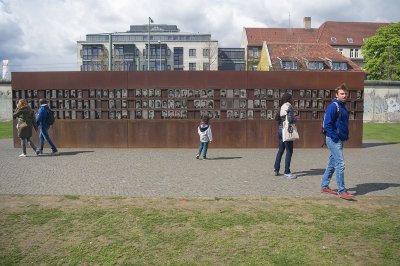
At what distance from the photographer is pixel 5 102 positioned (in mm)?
32562

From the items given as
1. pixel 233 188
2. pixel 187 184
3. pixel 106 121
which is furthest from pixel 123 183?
pixel 106 121

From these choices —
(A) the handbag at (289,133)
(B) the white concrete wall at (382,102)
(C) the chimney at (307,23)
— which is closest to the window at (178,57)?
(C) the chimney at (307,23)

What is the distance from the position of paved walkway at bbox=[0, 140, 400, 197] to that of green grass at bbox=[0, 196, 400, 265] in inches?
31.0

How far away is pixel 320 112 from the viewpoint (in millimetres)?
14781

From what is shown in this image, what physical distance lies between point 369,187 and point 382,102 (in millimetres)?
26761

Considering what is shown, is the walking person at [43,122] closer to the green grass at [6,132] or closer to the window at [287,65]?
the green grass at [6,132]

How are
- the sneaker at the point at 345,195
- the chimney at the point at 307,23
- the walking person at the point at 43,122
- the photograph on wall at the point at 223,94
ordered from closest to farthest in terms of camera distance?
the sneaker at the point at 345,195 → the walking person at the point at 43,122 → the photograph on wall at the point at 223,94 → the chimney at the point at 307,23

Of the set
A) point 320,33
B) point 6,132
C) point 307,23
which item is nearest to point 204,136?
point 6,132

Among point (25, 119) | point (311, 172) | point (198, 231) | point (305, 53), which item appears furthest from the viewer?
point (305, 53)

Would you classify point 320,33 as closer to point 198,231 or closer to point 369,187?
point 369,187

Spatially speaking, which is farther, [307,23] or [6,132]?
[307,23]

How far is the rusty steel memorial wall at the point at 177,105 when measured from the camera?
14.5 m

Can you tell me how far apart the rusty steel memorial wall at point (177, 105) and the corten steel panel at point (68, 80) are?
3 centimetres

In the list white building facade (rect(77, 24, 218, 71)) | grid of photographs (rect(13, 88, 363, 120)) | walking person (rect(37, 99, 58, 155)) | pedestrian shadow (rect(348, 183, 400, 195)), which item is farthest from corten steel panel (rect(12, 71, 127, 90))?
white building facade (rect(77, 24, 218, 71))
